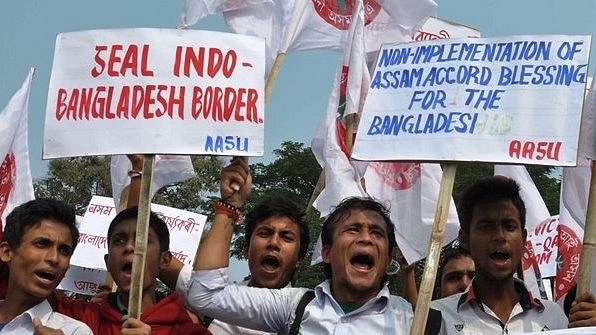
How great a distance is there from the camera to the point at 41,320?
440cm

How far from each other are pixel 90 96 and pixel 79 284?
4.25 meters

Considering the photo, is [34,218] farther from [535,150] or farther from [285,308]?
[535,150]

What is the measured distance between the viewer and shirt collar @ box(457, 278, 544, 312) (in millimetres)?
4418

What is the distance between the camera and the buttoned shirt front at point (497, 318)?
14.3 feet

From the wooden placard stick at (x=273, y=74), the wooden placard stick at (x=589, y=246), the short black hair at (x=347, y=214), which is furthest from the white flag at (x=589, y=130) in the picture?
the wooden placard stick at (x=273, y=74)

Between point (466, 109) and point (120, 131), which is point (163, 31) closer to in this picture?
point (120, 131)

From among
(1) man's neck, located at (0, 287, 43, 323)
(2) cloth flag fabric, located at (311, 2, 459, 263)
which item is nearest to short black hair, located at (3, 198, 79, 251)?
(1) man's neck, located at (0, 287, 43, 323)

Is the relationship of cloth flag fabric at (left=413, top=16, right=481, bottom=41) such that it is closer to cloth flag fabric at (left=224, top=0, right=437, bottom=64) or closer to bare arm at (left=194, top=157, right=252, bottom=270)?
cloth flag fabric at (left=224, top=0, right=437, bottom=64)

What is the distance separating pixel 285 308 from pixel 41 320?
98 centimetres

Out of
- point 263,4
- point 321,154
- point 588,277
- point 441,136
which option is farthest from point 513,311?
point 263,4

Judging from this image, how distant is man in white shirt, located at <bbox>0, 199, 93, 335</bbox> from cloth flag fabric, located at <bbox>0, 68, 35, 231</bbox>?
1.35m

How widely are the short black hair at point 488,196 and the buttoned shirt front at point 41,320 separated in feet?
5.42

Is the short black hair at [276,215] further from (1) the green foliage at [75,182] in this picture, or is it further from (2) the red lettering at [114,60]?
(1) the green foliage at [75,182]

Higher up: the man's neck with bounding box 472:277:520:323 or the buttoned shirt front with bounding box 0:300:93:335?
the man's neck with bounding box 472:277:520:323
